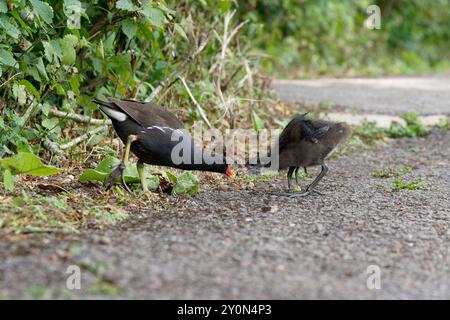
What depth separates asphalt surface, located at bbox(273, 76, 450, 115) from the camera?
9836mm

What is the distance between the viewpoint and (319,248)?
3945 mm

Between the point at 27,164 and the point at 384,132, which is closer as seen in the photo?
the point at 27,164

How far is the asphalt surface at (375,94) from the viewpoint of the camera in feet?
32.3

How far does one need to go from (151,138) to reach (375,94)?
6460mm

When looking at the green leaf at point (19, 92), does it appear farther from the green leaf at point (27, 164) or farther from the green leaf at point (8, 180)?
the green leaf at point (8, 180)

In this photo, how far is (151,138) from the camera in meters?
5.21

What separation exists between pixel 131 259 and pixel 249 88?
4900mm

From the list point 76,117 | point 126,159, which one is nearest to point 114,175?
point 126,159

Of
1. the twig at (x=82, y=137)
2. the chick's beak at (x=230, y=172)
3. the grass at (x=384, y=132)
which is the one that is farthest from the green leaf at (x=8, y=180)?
the grass at (x=384, y=132)

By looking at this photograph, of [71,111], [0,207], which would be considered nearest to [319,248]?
[0,207]

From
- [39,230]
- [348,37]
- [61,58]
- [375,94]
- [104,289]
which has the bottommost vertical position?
[104,289]

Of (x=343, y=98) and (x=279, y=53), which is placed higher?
(x=279, y=53)

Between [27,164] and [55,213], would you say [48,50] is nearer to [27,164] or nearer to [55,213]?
[27,164]

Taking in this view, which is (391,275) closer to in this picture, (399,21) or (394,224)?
(394,224)
